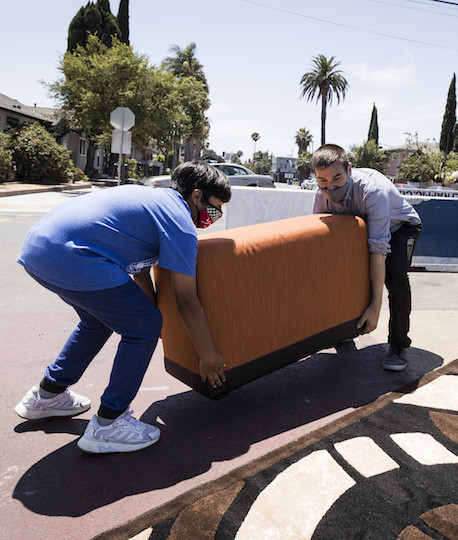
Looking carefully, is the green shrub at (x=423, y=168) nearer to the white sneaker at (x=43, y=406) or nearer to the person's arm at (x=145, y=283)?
the person's arm at (x=145, y=283)

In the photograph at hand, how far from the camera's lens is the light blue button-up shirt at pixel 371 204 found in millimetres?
3094

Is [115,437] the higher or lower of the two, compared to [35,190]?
lower

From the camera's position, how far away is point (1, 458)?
7.50 ft

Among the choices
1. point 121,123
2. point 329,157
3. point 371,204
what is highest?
point 121,123

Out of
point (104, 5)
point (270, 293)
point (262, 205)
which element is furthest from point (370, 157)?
point (270, 293)

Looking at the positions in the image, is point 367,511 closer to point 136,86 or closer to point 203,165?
point 203,165

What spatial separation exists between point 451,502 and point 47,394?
2.01m

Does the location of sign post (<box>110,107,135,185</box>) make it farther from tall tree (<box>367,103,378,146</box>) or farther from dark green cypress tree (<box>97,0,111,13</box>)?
tall tree (<box>367,103,378,146</box>)

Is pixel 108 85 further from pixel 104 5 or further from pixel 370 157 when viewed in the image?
pixel 370 157

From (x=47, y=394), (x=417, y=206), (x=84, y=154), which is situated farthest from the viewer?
(x=84, y=154)

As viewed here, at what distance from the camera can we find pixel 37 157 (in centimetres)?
2416

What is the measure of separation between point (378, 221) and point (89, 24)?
43.5 meters

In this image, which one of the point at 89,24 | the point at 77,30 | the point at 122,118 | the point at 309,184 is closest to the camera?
the point at 122,118

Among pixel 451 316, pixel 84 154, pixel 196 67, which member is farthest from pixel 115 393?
pixel 196 67
